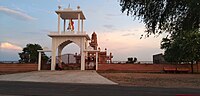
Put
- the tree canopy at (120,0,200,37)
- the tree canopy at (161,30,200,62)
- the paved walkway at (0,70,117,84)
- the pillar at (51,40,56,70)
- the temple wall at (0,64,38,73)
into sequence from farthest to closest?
the pillar at (51,40,56,70)
the temple wall at (0,64,38,73)
the tree canopy at (161,30,200,62)
the paved walkway at (0,70,117,84)
the tree canopy at (120,0,200,37)

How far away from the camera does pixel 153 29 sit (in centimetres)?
1164

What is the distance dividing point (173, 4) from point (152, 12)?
932 mm

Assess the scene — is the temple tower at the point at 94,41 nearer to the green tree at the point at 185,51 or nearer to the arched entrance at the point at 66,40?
the arched entrance at the point at 66,40

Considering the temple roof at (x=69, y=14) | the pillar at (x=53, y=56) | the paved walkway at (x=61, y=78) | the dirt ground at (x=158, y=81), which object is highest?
the temple roof at (x=69, y=14)

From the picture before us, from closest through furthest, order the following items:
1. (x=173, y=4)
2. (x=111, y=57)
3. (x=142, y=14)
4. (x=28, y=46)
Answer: (x=173, y=4) → (x=142, y=14) → (x=111, y=57) → (x=28, y=46)

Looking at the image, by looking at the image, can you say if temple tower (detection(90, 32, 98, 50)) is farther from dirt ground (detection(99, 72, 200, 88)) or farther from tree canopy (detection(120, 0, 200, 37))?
tree canopy (detection(120, 0, 200, 37))

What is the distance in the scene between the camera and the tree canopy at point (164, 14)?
1045 cm

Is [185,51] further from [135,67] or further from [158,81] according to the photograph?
[158,81]

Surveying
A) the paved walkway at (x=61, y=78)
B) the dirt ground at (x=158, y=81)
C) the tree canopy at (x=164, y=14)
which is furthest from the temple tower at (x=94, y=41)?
the tree canopy at (x=164, y=14)

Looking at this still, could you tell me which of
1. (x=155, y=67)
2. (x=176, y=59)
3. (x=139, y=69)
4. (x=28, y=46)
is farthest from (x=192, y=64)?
(x=28, y=46)

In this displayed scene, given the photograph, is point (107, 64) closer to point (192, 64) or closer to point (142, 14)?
point (192, 64)

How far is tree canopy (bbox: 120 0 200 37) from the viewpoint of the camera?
34.3ft

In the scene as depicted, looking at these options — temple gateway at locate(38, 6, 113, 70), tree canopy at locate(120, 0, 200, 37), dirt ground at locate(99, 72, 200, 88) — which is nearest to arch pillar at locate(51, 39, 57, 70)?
temple gateway at locate(38, 6, 113, 70)

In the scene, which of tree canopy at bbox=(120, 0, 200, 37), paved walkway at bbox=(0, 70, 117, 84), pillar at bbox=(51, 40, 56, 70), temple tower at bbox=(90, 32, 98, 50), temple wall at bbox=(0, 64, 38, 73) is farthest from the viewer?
temple tower at bbox=(90, 32, 98, 50)
